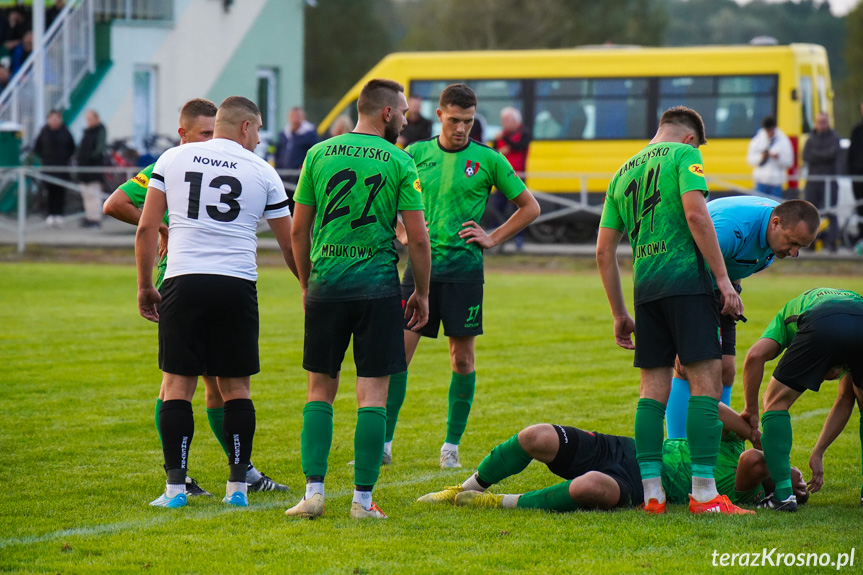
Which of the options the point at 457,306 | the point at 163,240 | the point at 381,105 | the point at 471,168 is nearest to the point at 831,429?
the point at 457,306

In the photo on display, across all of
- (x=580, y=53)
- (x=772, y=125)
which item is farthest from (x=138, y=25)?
(x=772, y=125)

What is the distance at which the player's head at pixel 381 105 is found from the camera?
5309 mm

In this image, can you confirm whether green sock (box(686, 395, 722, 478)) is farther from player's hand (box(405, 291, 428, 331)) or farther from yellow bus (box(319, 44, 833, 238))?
yellow bus (box(319, 44, 833, 238))

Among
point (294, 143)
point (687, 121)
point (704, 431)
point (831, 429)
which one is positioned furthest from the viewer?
point (294, 143)

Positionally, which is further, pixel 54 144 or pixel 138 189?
pixel 54 144

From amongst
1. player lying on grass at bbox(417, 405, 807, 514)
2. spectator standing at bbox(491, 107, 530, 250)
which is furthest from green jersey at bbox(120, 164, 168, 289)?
spectator standing at bbox(491, 107, 530, 250)

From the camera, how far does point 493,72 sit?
22.7m

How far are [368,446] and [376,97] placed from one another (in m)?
1.65

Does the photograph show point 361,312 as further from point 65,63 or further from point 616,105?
point 65,63

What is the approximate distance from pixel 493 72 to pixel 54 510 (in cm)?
1853

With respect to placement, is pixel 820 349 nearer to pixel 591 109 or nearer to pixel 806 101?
pixel 806 101

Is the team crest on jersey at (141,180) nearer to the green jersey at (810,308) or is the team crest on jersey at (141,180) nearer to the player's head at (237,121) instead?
the player's head at (237,121)

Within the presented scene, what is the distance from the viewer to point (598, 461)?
5.48m

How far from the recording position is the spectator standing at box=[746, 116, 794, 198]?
739 inches
